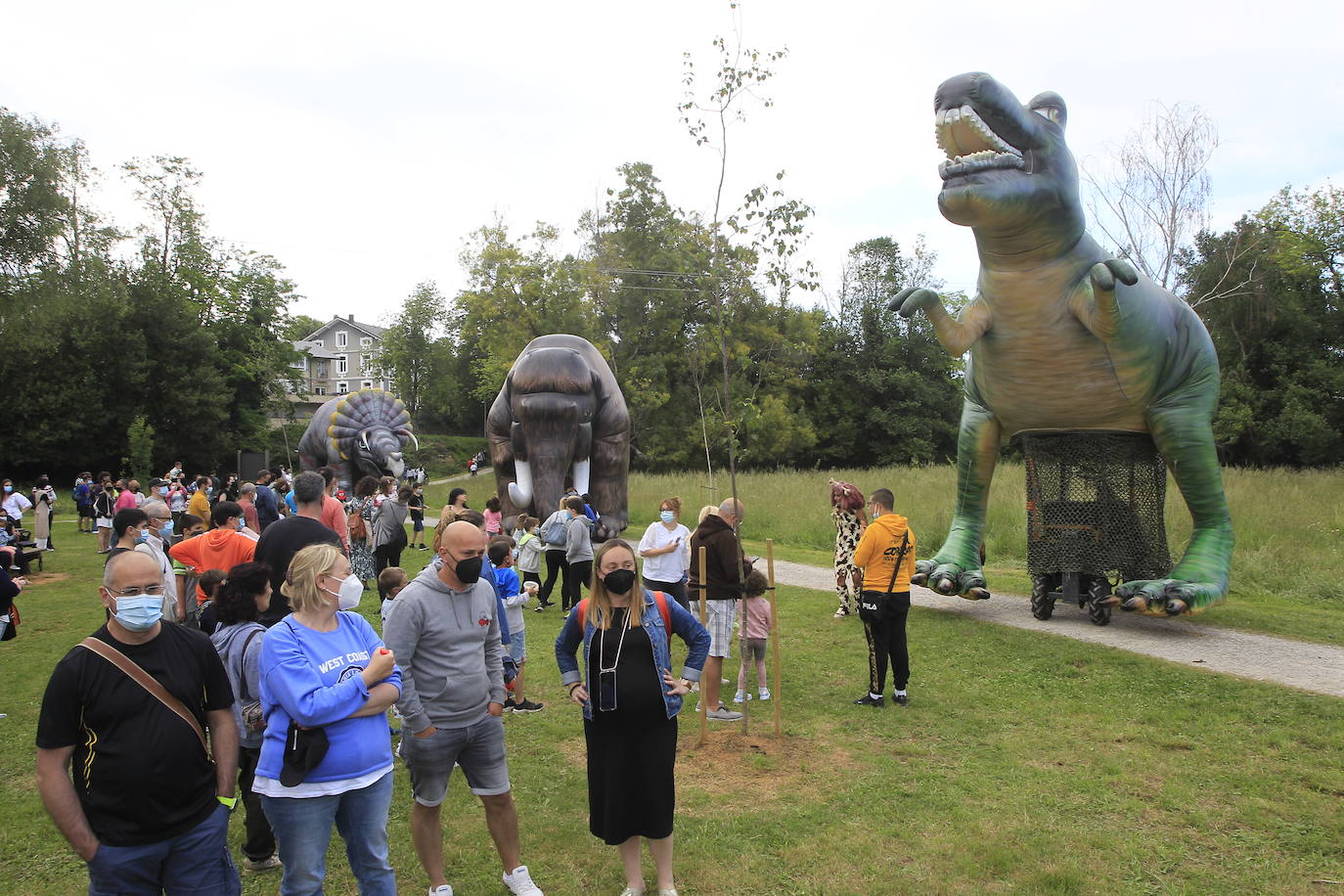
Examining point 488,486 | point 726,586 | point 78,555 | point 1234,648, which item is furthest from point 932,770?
point 488,486

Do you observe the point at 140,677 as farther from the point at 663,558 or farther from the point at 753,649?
the point at 663,558

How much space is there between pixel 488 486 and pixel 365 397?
887 cm

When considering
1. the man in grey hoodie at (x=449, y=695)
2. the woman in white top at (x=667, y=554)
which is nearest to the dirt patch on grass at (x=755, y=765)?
the man in grey hoodie at (x=449, y=695)

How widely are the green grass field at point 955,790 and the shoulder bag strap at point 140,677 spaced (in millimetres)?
1566

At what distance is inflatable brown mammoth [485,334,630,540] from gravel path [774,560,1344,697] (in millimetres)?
5480

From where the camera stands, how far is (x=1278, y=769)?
488 cm

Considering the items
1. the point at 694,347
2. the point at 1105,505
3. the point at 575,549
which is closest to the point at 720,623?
the point at 575,549

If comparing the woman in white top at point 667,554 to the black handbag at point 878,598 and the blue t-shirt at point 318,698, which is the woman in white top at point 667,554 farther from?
the blue t-shirt at point 318,698

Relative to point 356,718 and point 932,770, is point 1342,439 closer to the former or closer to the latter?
point 932,770

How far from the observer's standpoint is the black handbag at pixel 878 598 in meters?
5.96

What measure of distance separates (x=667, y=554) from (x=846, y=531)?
2.45 m

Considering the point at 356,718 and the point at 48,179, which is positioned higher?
the point at 48,179

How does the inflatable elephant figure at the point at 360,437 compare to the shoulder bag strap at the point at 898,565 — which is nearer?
the shoulder bag strap at the point at 898,565

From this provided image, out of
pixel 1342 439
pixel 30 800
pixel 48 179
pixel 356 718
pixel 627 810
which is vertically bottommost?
pixel 30 800
